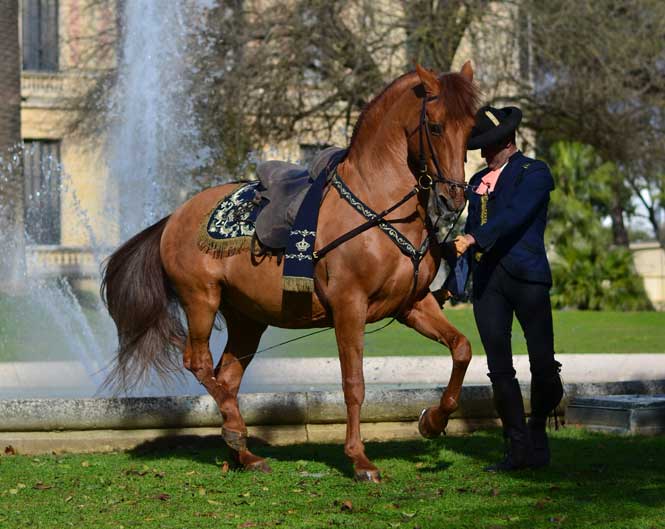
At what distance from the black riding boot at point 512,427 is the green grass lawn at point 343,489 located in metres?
0.09

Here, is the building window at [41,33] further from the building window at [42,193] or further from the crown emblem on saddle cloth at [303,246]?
the crown emblem on saddle cloth at [303,246]

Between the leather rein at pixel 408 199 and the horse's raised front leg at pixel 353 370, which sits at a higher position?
the leather rein at pixel 408 199

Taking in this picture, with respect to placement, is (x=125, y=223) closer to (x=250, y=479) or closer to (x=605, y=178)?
(x=605, y=178)

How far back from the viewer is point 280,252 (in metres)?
7.17

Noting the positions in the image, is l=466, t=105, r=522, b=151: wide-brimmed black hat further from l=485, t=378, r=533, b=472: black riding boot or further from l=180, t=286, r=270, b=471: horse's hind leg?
l=180, t=286, r=270, b=471: horse's hind leg

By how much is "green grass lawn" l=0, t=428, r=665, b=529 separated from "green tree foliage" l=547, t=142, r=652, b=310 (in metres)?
16.9

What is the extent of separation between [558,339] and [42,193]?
808 inches

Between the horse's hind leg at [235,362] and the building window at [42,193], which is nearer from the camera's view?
the horse's hind leg at [235,362]

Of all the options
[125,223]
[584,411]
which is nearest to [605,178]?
[125,223]

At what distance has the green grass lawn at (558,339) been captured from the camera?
1427cm

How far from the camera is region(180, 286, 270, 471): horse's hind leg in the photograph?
736 centimetres

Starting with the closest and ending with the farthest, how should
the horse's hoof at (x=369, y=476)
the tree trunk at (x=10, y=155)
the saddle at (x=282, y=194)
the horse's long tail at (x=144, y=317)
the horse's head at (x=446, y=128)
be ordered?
the horse's head at (x=446, y=128), the horse's hoof at (x=369, y=476), the saddle at (x=282, y=194), the horse's long tail at (x=144, y=317), the tree trunk at (x=10, y=155)

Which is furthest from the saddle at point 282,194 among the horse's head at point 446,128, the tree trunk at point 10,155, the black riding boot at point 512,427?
the tree trunk at point 10,155

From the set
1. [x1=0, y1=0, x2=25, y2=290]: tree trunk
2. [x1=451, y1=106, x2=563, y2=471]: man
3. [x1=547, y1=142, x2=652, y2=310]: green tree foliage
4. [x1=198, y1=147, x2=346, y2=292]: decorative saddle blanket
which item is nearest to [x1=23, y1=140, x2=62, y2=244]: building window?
[x1=0, y1=0, x2=25, y2=290]: tree trunk
